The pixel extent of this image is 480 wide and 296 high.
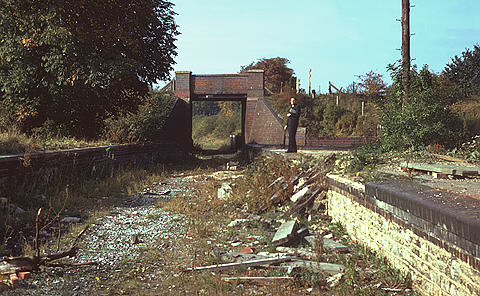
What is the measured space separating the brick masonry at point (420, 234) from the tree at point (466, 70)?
26.4m

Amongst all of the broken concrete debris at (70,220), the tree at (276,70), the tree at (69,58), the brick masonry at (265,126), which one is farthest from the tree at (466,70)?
the broken concrete debris at (70,220)

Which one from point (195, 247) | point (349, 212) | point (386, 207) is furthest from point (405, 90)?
point (195, 247)

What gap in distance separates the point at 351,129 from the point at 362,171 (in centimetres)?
1890

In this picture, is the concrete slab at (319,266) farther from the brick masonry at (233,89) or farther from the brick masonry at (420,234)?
the brick masonry at (233,89)

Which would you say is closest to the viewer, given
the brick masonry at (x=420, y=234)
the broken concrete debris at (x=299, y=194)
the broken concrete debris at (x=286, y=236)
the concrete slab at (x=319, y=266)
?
the brick masonry at (x=420, y=234)

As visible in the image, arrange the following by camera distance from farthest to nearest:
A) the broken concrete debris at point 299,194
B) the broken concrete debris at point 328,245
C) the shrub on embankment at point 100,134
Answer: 1. the shrub on embankment at point 100,134
2. the broken concrete debris at point 299,194
3. the broken concrete debris at point 328,245

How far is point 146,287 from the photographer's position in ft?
15.3

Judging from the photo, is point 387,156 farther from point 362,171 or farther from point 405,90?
point 405,90

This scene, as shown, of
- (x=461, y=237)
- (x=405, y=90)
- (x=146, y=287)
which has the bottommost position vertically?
(x=146, y=287)

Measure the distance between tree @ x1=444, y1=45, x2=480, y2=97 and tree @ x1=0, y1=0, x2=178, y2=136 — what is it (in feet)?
76.6

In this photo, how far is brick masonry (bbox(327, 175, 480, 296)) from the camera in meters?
3.37

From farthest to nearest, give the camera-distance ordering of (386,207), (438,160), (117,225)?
(438,160)
(117,225)
(386,207)

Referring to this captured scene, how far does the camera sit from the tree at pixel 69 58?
12766 millimetres

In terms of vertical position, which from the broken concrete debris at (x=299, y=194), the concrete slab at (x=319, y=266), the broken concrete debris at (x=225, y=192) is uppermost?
the broken concrete debris at (x=299, y=194)
